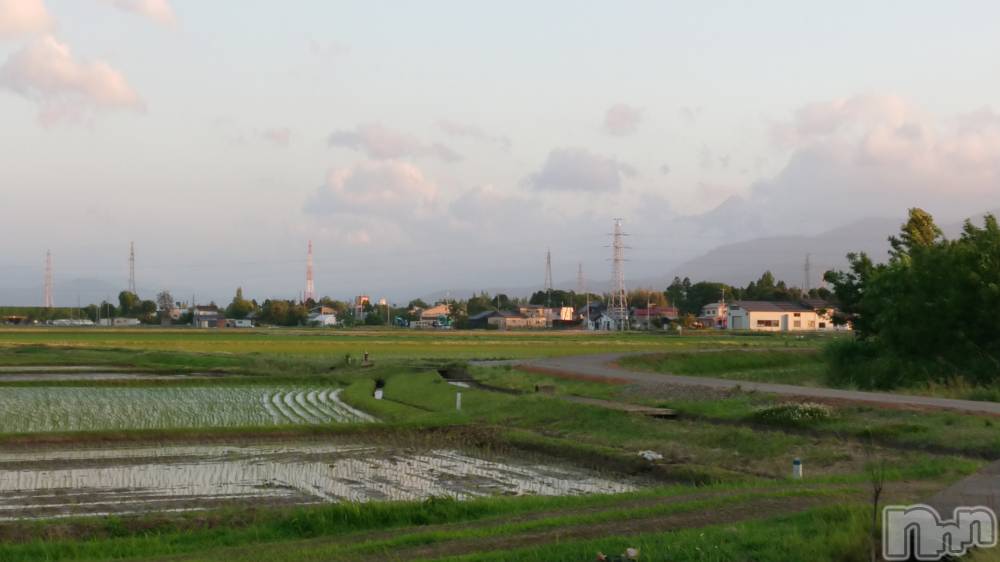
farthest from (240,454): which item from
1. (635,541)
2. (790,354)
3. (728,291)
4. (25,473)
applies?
(728,291)

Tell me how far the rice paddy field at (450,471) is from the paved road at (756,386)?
1.44 m

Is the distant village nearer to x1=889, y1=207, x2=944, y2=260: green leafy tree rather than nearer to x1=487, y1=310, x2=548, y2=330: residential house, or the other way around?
x1=487, y1=310, x2=548, y2=330: residential house

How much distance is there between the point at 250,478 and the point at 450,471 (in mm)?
3991

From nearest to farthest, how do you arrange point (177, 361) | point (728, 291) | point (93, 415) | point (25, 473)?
point (25, 473)
point (93, 415)
point (177, 361)
point (728, 291)

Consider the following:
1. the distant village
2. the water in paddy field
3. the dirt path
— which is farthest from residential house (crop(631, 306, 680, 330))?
the dirt path

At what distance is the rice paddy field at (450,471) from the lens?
455 inches

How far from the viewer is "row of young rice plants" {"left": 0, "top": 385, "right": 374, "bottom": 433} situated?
26.7 metres

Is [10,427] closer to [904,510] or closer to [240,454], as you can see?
Answer: [240,454]

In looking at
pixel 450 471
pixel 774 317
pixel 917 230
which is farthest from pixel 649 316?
pixel 450 471

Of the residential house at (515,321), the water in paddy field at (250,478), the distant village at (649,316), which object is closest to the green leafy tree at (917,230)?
the water in paddy field at (250,478)

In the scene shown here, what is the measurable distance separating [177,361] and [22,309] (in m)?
162

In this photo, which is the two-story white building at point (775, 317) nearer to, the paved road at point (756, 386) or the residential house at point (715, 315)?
the residential house at point (715, 315)

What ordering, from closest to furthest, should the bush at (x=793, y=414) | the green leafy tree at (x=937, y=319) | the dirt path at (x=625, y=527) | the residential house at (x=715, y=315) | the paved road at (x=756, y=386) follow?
the dirt path at (x=625, y=527) < the bush at (x=793, y=414) < the paved road at (x=756, y=386) < the green leafy tree at (x=937, y=319) < the residential house at (x=715, y=315)

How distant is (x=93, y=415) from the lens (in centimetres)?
2848
